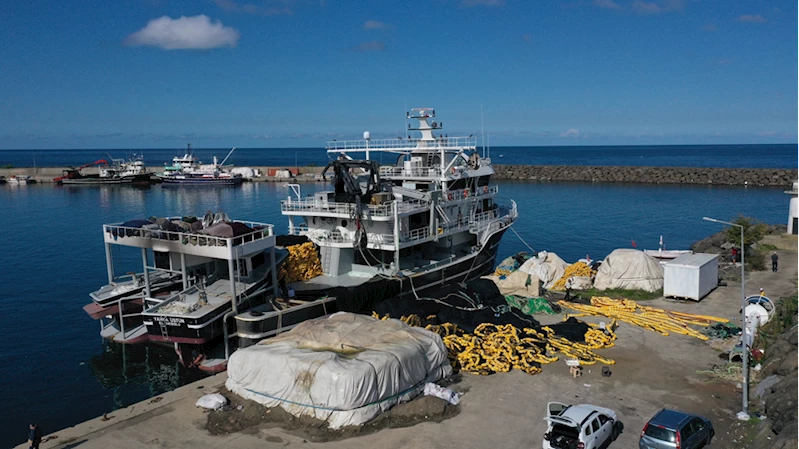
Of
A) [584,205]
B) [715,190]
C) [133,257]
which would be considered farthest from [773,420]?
[715,190]

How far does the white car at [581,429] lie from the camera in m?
12.6

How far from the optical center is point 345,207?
24812 millimetres

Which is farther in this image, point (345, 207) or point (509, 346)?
point (345, 207)

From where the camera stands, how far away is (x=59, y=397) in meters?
20.2

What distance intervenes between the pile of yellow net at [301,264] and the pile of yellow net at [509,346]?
5.90 metres

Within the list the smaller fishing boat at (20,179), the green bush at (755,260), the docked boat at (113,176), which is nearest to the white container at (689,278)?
the green bush at (755,260)

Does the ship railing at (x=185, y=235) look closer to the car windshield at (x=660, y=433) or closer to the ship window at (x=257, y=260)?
the ship window at (x=257, y=260)

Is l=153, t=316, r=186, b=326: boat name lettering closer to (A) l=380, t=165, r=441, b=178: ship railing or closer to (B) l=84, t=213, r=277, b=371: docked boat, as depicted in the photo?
(B) l=84, t=213, r=277, b=371: docked boat

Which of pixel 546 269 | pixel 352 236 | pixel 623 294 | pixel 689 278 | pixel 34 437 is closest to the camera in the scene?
pixel 34 437

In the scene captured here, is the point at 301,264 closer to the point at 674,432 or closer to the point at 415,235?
the point at 415,235

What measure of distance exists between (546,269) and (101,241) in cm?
3966

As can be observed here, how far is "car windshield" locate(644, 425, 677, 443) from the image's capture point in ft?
40.4

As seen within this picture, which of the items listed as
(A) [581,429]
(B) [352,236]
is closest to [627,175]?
(B) [352,236]

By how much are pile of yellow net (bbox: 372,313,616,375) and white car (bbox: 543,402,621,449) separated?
4250mm
